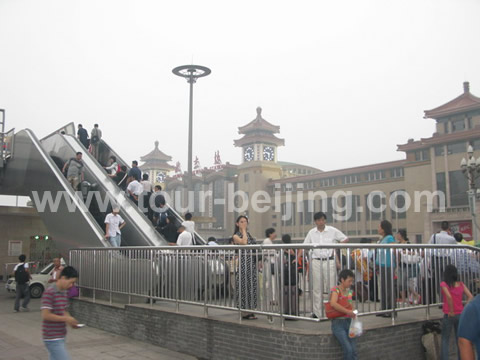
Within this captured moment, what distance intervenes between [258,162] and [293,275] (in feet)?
235

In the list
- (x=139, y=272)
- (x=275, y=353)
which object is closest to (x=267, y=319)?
(x=275, y=353)

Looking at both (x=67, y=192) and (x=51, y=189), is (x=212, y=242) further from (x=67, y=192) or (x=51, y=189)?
(x=51, y=189)

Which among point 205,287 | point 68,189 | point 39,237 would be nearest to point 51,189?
point 68,189

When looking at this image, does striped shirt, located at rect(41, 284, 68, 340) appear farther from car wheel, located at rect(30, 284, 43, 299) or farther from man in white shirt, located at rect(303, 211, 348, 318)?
car wheel, located at rect(30, 284, 43, 299)

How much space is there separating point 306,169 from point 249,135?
1680 centimetres

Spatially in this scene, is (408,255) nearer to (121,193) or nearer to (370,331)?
(370,331)

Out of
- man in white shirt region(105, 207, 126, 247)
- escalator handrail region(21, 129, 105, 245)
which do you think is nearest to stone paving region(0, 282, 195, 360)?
man in white shirt region(105, 207, 126, 247)

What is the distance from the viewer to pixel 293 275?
6043mm

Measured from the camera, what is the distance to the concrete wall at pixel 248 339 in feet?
18.1

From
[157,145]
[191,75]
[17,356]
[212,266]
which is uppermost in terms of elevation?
[157,145]

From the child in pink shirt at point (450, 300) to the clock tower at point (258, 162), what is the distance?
68.5 metres

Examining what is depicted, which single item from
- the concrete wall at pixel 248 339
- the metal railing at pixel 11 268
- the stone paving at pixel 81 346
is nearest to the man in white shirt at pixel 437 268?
the concrete wall at pixel 248 339

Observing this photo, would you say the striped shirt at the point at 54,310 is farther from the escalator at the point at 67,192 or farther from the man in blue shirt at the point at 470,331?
the escalator at the point at 67,192

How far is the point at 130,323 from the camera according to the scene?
8930mm
